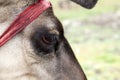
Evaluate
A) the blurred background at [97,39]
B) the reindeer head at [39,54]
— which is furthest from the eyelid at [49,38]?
the blurred background at [97,39]

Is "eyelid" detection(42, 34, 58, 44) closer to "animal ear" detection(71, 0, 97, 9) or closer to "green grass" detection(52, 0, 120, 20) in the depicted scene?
"animal ear" detection(71, 0, 97, 9)

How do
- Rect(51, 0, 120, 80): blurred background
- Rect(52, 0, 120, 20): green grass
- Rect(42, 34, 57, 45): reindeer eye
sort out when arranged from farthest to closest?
Rect(52, 0, 120, 20): green grass → Rect(51, 0, 120, 80): blurred background → Rect(42, 34, 57, 45): reindeer eye

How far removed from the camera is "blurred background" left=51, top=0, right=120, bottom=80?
1314cm

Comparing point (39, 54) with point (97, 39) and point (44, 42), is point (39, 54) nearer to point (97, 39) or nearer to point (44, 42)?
point (44, 42)

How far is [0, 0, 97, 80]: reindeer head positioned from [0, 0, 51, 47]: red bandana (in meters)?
0.04

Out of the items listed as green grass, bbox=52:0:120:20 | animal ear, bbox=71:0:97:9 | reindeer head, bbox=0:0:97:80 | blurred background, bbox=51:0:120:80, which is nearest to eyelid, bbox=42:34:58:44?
reindeer head, bbox=0:0:97:80

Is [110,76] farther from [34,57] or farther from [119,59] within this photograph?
[34,57]

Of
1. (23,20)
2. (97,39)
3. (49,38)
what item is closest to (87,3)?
(49,38)

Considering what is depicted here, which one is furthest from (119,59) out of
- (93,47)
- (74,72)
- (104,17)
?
(74,72)

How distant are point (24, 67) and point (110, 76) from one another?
809 centimetres

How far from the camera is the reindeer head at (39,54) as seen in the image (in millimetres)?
4395

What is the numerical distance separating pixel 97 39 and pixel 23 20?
12.6 m

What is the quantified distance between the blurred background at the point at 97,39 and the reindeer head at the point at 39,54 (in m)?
7.40

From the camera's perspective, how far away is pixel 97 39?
16.9 meters
